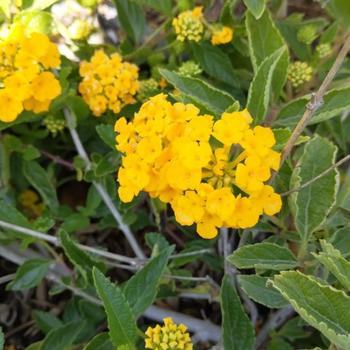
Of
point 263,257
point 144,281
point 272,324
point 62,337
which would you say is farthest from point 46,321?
point 263,257

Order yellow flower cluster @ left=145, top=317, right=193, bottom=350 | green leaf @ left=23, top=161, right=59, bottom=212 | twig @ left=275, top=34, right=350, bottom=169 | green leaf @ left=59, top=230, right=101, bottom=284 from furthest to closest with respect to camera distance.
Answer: green leaf @ left=23, top=161, right=59, bottom=212, green leaf @ left=59, top=230, right=101, bottom=284, yellow flower cluster @ left=145, top=317, right=193, bottom=350, twig @ left=275, top=34, right=350, bottom=169

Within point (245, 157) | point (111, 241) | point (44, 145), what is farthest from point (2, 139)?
point (245, 157)

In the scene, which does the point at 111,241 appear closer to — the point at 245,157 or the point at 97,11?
the point at 97,11

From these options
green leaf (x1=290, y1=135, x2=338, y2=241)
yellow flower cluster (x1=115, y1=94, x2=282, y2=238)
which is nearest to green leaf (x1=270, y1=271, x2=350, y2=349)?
yellow flower cluster (x1=115, y1=94, x2=282, y2=238)

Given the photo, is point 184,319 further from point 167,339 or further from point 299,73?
point 299,73

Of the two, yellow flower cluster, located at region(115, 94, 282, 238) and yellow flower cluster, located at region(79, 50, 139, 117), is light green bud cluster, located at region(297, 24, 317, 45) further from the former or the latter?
yellow flower cluster, located at region(115, 94, 282, 238)

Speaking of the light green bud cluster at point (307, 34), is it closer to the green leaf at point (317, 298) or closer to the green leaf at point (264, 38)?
the green leaf at point (264, 38)
